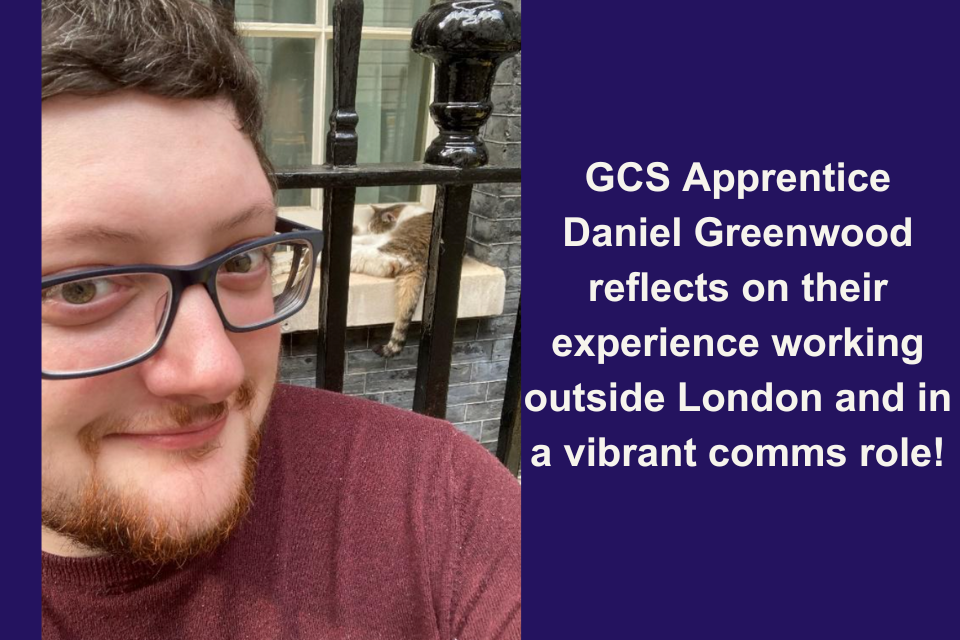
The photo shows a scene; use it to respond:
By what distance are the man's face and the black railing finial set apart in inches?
17.0

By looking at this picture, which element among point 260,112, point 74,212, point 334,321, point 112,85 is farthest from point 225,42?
point 334,321

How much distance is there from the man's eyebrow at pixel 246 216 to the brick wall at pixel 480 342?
7.08ft

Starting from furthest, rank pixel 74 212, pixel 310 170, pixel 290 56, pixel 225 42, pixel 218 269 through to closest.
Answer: pixel 290 56 → pixel 310 170 → pixel 225 42 → pixel 218 269 → pixel 74 212

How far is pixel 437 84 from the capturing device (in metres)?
1.21

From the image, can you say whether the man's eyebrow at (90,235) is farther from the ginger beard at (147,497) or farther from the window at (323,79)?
the window at (323,79)

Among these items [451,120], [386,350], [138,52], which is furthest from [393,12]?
[138,52]

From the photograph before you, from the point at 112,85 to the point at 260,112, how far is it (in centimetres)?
26

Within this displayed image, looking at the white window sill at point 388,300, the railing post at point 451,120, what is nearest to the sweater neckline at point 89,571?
the railing post at point 451,120

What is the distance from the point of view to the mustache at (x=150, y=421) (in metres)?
0.73

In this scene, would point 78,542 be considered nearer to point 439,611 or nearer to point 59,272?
point 59,272

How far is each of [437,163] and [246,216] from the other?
492mm

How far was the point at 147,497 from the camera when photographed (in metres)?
0.77

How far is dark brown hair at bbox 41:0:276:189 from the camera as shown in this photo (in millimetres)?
702

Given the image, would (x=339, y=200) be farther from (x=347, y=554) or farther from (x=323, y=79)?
(x=323, y=79)
